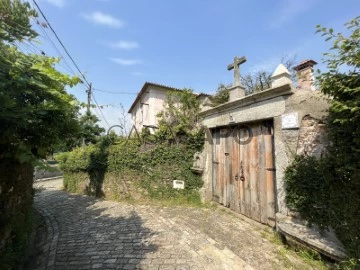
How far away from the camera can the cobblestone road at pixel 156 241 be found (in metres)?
3.42

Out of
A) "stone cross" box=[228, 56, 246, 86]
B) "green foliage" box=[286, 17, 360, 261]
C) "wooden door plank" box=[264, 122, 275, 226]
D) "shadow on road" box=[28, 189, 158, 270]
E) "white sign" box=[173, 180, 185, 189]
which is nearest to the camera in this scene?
"green foliage" box=[286, 17, 360, 261]

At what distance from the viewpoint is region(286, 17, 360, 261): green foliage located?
2.63 m

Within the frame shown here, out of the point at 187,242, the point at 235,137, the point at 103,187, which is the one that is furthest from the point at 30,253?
the point at 235,137

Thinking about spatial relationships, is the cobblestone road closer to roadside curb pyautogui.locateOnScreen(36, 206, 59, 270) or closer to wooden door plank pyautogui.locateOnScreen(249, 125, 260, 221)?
roadside curb pyautogui.locateOnScreen(36, 206, 59, 270)

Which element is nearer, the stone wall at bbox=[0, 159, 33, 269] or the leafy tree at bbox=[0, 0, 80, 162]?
the leafy tree at bbox=[0, 0, 80, 162]

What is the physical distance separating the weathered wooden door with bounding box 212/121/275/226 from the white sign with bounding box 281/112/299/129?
0.47 metres

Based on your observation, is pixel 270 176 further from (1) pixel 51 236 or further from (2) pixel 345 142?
(1) pixel 51 236

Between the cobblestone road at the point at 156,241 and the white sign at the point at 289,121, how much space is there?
220 cm

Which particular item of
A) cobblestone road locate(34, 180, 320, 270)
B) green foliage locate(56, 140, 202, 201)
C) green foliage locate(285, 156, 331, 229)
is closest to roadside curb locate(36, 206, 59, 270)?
cobblestone road locate(34, 180, 320, 270)

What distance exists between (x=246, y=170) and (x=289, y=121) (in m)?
1.68

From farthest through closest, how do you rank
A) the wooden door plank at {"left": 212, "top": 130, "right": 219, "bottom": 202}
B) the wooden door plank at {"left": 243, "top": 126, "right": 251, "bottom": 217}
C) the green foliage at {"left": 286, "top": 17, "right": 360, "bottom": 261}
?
the wooden door plank at {"left": 212, "top": 130, "right": 219, "bottom": 202} < the wooden door plank at {"left": 243, "top": 126, "right": 251, "bottom": 217} < the green foliage at {"left": 286, "top": 17, "right": 360, "bottom": 261}

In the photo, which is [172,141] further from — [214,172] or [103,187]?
[103,187]

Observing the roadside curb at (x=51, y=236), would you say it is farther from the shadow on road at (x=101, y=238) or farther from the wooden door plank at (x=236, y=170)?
the wooden door plank at (x=236, y=170)

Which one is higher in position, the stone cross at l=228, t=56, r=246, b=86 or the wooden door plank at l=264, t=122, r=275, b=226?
the stone cross at l=228, t=56, r=246, b=86
